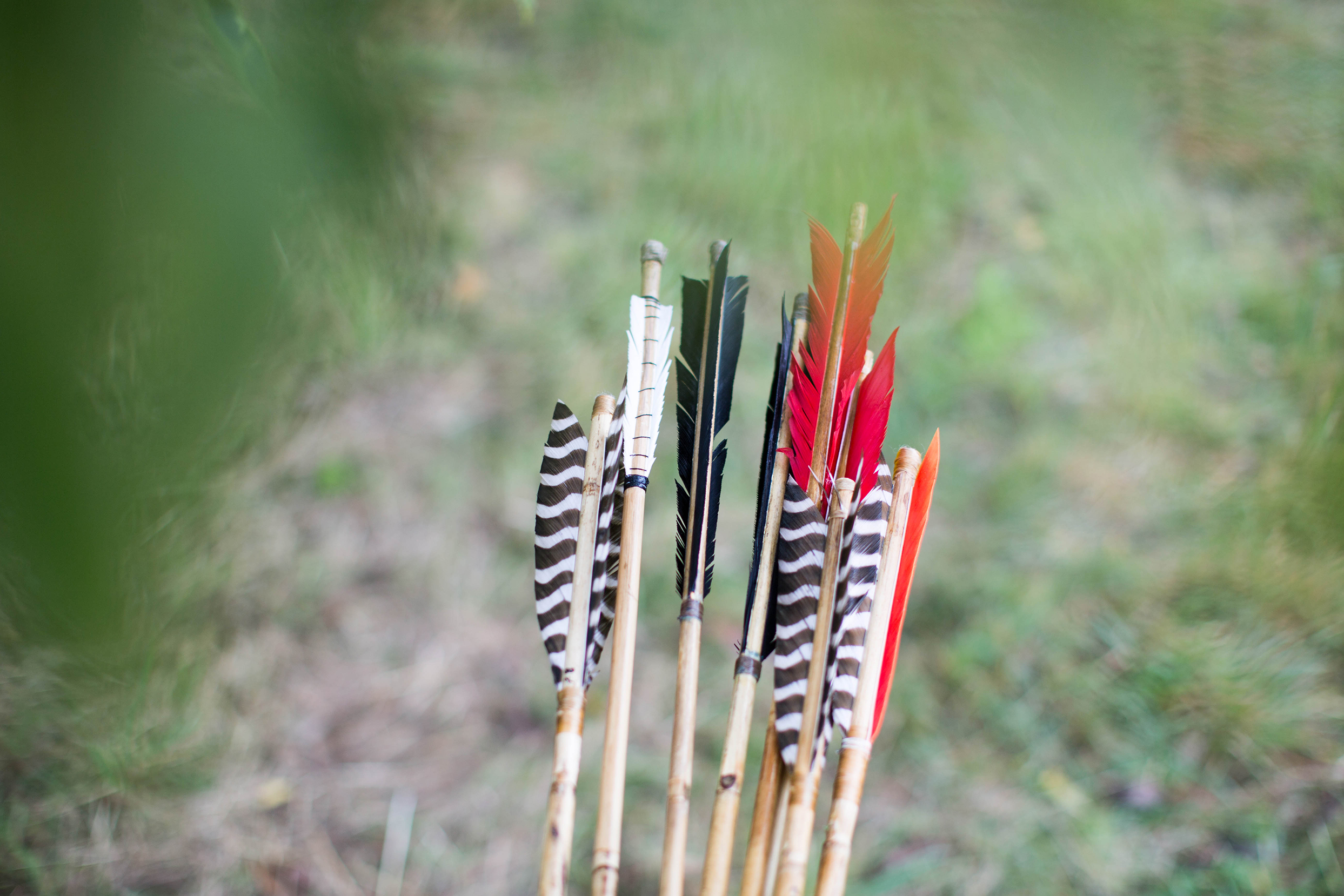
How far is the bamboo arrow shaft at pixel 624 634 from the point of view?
1.87 feet

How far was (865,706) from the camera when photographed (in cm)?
57

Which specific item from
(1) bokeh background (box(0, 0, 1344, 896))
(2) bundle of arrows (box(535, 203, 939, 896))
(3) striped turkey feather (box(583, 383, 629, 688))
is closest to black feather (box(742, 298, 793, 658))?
(2) bundle of arrows (box(535, 203, 939, 896))

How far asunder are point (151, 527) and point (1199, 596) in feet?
4.97

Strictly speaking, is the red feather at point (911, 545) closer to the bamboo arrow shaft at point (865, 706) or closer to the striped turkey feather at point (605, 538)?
the bamboo arrow shaft at point (865, 706)

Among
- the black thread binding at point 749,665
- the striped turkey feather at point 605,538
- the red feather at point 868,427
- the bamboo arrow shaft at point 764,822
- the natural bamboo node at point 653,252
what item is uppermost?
the natural bamboo node at point 653,252

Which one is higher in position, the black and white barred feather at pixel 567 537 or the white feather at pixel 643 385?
the white feather at pixel 643 385

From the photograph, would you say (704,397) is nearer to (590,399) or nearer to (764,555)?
(764,555)

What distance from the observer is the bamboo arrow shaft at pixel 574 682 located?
55 centimetres

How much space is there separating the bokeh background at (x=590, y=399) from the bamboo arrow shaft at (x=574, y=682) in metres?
0.25

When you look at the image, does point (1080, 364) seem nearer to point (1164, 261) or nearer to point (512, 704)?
point (1164, 261)

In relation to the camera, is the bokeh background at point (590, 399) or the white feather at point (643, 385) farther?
the white feather at point (643, 385)

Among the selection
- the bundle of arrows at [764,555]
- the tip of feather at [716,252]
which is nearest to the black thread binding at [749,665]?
the bundle of arrows at [764,555]

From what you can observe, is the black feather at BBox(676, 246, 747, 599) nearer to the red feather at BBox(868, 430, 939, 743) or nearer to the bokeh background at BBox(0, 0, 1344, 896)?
the red feather at BBox(868, 430, 939, 743)

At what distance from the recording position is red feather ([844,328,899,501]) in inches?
25.7
